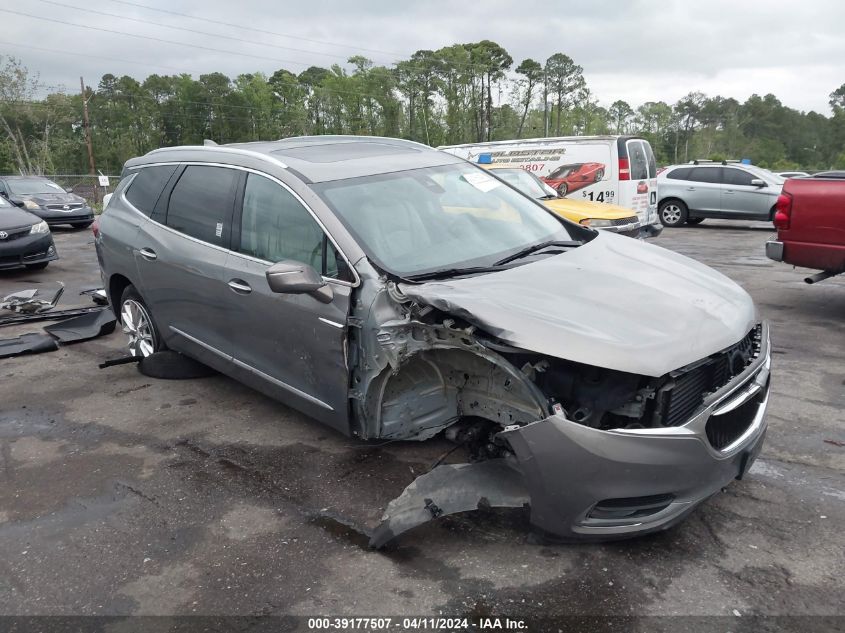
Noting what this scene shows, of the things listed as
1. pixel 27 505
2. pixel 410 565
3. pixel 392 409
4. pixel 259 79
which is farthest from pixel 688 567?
pixel 259 79

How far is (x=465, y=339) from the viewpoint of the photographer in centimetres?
303

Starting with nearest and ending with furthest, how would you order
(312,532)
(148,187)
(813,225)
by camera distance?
(312,532) < (148,187) < (813,225)

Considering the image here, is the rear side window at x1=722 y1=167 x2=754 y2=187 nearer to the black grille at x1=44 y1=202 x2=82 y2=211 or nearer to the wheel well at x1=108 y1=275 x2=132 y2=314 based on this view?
the wheel well at x1=108 y1=275 x2=132 y2=314

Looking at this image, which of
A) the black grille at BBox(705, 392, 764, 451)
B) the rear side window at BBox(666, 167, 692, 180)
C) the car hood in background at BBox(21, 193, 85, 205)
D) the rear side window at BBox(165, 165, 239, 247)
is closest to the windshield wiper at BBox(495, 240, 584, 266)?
the black grille at BBox(705, 392, 764, 451)

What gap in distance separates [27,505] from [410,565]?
219 cm

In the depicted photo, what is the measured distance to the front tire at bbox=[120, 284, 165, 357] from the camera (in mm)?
5406

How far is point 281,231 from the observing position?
153 inches

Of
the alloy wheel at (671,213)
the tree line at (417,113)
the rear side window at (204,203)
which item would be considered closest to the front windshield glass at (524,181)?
the rear side window at (204,203)

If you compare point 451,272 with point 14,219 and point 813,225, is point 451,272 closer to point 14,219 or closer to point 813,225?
point 813,225

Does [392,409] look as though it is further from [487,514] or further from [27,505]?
[27,505]

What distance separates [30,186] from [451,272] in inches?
705

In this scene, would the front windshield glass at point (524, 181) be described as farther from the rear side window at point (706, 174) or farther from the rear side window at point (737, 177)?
the rear side window at point (737, 177)

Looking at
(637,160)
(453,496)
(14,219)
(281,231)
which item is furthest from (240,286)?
(637,160)

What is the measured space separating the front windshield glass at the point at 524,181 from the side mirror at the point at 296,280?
7.78 metres
